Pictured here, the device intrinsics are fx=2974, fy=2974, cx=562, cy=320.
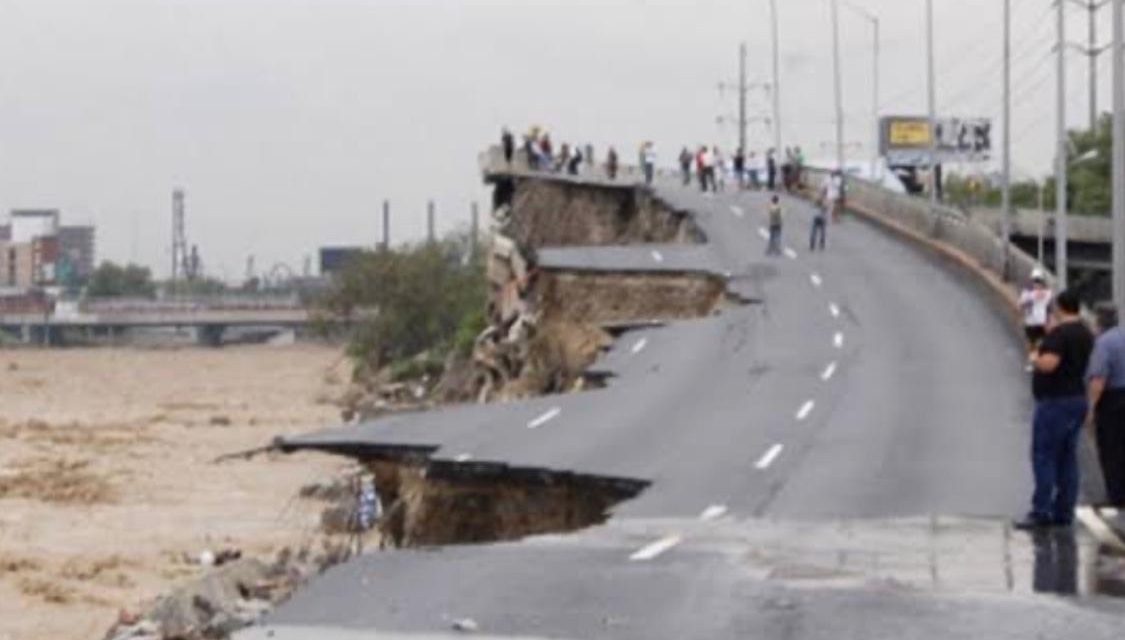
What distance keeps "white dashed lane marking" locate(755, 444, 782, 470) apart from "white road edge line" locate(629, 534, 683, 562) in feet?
20.2

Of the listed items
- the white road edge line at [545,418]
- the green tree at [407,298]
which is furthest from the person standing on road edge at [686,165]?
the white road edge line at [545,418]

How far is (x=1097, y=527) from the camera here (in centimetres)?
2184

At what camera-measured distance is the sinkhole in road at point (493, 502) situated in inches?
1016

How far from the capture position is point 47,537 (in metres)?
56.2

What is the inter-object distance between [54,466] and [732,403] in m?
46.7

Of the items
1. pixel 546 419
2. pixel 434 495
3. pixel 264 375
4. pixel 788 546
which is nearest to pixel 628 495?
pixel 434 495

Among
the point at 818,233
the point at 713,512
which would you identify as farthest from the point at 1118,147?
the point at 818,233

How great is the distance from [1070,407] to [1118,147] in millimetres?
17205

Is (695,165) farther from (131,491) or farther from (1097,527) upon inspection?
(1097,527)

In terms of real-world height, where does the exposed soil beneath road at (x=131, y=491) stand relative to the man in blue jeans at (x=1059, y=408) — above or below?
below

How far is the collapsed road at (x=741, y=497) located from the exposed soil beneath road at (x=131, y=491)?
8068 millimetres

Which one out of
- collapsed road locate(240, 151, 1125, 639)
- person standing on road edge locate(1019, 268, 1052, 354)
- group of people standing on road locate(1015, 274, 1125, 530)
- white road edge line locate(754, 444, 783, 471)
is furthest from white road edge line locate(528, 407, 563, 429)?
group of people standing on road locate(1015, 274, 1125, 530)

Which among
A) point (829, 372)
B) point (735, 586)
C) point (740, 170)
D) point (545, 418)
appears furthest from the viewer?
point (740, 170)

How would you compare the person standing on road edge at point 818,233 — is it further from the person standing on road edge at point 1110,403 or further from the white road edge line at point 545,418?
the person standing on road edge at point 1110,403
